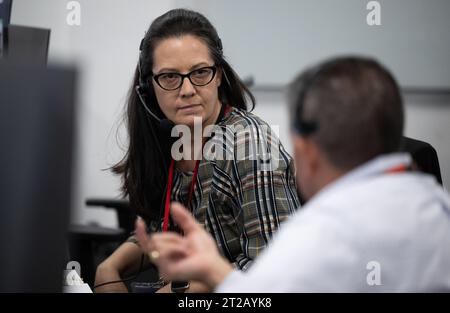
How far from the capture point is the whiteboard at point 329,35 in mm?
2639

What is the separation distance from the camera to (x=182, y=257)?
743 mm

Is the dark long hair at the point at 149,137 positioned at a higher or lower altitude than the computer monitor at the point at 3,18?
lower

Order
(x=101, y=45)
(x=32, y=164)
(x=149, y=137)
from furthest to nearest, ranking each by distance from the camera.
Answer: (x=101, y=45) < (x=149, y=137) < (x=32, y=164)

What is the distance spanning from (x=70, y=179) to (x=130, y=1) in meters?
2.32

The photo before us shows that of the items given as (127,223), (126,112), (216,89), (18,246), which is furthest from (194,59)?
(127,223)

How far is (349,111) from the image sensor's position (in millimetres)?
756

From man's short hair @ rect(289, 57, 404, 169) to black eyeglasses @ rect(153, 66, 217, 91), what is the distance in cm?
69

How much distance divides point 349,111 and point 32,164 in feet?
1.28

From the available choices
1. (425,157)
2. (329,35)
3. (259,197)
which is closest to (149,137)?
(259,197)

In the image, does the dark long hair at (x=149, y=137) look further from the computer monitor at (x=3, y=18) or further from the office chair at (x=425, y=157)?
the office chair at (x=425, y=157)

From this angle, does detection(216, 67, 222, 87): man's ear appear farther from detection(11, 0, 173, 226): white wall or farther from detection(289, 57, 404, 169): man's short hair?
detection(11, 0, 173, 226): white wall

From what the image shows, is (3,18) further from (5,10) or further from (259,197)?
(259,197)

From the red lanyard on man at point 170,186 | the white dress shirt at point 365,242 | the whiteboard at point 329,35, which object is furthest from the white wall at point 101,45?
the white dress shirt at point 365,242

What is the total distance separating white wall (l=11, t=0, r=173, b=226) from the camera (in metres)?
2.82
